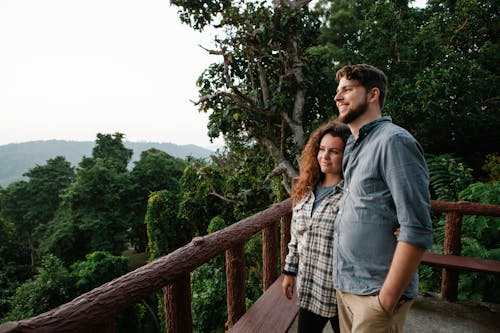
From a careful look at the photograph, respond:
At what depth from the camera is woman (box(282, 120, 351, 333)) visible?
167 cm

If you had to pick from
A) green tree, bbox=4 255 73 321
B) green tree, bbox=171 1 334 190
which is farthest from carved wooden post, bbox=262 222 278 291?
green tree, bbox=4 255 73 321

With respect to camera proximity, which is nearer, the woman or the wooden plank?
the woman

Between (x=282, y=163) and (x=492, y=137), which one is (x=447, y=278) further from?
(x=492, y=137)

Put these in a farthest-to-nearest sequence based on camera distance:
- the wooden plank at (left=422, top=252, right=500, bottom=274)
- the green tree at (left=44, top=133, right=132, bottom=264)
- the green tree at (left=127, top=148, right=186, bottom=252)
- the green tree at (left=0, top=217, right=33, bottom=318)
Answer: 1. the green tree at (left=127, top=148, right=186, bottom=252)
2. the green tree at (left=0, top=217, right=33, bottom=318)
3. the green tree at (left=44, top=133, right=132, bottom=264)
4. the wooden plank at (left=422, top=252, right=500, bottom=274)

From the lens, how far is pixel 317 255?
1.71 meters

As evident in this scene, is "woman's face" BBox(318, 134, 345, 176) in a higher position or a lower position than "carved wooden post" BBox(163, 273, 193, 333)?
higher

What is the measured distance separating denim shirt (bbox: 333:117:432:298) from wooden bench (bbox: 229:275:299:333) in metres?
0.86

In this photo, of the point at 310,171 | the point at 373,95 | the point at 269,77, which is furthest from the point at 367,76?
the point at 269,77

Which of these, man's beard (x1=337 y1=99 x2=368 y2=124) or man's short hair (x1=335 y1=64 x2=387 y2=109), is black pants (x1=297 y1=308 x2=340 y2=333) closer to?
man's beard (x1=337 y1=99 x2=368 y2=124)

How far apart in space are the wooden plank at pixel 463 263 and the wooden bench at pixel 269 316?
5.08 feet

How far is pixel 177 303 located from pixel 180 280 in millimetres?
140

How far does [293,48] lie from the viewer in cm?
782

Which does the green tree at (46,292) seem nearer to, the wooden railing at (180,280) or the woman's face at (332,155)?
the wooden railing at (180,280)

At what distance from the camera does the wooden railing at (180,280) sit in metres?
0.99
